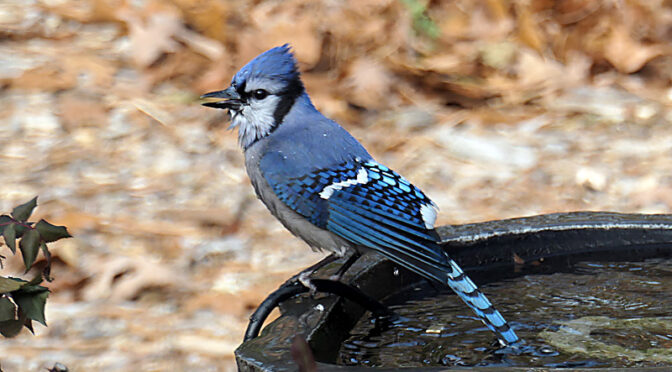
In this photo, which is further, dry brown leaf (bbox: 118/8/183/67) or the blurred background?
dry brown leaf (bbox: 118/8/183/67)

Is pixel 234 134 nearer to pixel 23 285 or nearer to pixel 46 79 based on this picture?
pixel 46 79

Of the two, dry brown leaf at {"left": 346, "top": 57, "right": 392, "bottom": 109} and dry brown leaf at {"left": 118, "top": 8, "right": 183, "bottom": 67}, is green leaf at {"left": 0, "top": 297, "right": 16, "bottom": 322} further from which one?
dry brown leaf at {"left": 118, "top": 8, "right": 183, "bottom": 67}

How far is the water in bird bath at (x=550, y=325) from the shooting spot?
4.71 ft

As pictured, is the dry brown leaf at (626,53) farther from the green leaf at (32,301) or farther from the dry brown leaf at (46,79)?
the green leaf at (32,301)

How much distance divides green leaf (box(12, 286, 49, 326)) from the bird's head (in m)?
0.84

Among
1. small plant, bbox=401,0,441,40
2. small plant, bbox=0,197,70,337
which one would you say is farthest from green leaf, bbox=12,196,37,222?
small plant, bbox=401,0,441,40

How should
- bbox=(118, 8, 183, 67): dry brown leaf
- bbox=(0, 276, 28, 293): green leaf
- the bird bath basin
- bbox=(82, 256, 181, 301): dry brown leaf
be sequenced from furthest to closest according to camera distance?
1. bbox=(118, 8, 183, 67): dry brown leaf
2. bbox=(82, 256, 181, 301): dry brown leaf
3. the bird bath basin
4. bbox=(0, 276, 28, 293): green leaf

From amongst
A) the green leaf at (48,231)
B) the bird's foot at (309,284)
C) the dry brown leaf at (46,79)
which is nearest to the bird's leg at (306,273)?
the bird's foot at (309,284)

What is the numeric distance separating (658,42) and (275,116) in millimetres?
2879

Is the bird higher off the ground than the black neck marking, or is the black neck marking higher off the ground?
the black neck marking

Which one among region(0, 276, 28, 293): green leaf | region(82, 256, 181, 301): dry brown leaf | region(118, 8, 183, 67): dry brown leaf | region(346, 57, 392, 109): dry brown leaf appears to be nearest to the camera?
region(0, 276, 28, 293): green leaf

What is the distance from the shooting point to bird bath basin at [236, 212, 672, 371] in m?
1.43

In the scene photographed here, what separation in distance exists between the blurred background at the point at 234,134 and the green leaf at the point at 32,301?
139 centimetres

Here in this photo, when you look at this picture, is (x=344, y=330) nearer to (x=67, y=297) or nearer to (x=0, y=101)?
(x=67, y=297)
